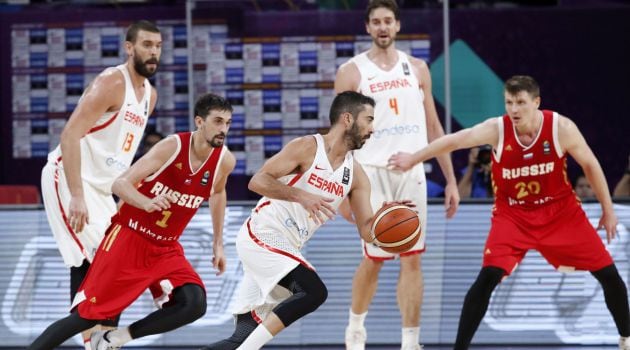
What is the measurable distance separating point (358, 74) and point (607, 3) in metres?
3.97

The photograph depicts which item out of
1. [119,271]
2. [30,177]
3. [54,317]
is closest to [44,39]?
[30,177]

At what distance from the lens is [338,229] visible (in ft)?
29.2

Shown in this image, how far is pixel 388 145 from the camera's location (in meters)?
7.83

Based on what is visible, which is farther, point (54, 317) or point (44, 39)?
point (44, 39)

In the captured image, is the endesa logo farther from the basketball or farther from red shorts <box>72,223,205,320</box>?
red shorts <box>72,223,205,320</box>

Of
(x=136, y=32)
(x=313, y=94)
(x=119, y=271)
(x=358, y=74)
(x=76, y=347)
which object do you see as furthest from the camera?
(x=313, y=94)

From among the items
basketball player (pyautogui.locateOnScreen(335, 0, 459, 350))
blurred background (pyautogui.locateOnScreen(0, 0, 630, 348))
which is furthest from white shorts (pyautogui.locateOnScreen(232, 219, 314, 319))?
blurred background (pyautogui.locateOnScreen(0, 0, 630, 348))

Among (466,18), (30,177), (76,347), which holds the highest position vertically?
(466,18)

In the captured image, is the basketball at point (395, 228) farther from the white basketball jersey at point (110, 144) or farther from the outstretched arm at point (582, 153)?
the white basketball jersey at point (110, 144)

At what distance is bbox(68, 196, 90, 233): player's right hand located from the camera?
6.78 metres

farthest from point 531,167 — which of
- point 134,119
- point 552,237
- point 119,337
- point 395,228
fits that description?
point 119,337

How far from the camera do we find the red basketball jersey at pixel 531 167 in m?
7.29

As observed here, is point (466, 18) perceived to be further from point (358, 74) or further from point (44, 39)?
point (44, 39)

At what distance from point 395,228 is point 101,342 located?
5.84 feet
